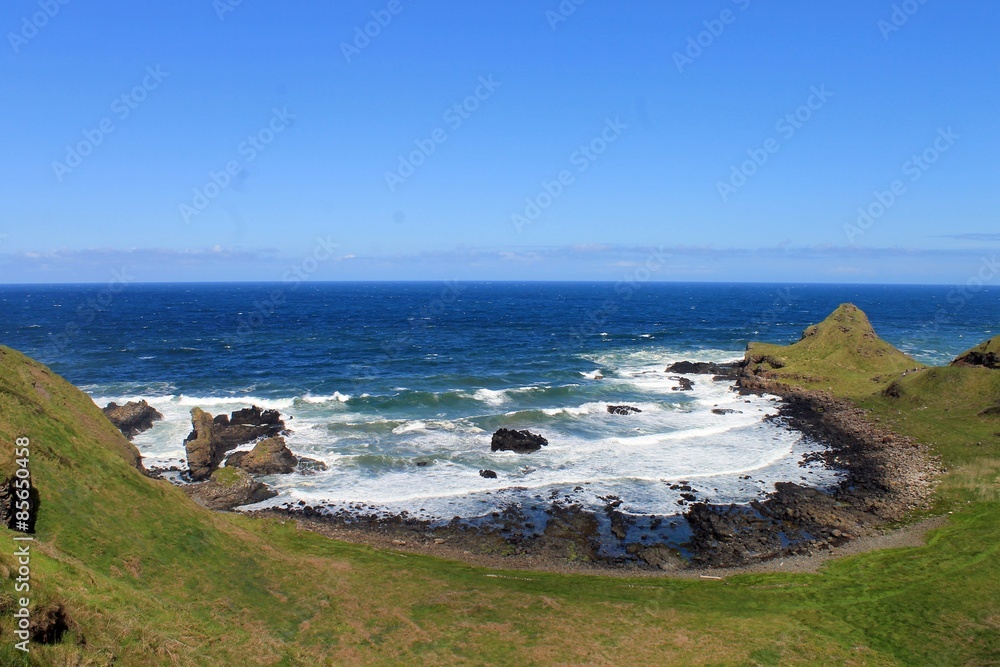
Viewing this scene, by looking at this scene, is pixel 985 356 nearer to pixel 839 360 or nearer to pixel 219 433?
pixel 839 360

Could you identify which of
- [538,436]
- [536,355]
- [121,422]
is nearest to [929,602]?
[538,436]

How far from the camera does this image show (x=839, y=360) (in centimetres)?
6562

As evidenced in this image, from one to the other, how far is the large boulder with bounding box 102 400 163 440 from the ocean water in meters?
1.29

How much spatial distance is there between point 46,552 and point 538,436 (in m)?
34.3

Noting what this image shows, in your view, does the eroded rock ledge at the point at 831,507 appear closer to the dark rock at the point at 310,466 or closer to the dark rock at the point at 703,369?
the dark rock at the point at 310,466

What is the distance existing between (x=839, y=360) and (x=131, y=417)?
7092 centimetres

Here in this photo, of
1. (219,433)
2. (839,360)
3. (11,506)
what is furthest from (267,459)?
(839,360)

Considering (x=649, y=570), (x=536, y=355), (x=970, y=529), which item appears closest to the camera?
(x=649, y=570)

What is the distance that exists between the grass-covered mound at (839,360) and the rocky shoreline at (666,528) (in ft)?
77.7

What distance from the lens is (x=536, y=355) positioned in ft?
284

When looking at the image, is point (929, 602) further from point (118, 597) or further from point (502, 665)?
point (118, 597)

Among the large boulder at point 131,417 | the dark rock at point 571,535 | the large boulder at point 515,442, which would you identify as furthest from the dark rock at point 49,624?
the large boulder at point 131,417

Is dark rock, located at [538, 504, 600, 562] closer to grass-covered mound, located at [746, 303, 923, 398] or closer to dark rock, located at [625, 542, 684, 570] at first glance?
dark rock, located at [625, 542, 684, 570]

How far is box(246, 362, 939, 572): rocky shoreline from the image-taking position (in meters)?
29.1
